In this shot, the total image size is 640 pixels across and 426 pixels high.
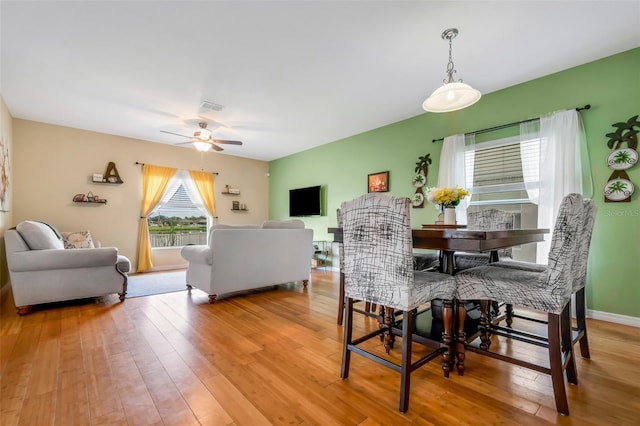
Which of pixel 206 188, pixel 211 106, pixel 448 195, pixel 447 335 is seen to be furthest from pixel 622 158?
pixel 206 188

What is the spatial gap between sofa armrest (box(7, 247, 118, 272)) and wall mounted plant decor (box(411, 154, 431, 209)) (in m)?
3.97

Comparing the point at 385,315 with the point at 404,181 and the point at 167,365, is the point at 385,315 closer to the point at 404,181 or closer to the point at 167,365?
the point at 167,365

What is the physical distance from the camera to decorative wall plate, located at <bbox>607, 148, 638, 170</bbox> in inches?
99.2

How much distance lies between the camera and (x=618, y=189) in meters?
2.59

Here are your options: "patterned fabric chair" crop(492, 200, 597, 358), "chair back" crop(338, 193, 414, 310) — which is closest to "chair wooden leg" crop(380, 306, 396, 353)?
"chair back" crop(338, 193, 414, 310)

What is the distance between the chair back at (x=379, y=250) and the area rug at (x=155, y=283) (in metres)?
3.16

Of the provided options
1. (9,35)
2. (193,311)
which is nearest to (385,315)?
(193,311)

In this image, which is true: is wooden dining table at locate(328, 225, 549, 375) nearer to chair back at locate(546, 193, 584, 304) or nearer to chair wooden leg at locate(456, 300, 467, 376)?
chair wooden leg at locate(456, 300, 467, 376)

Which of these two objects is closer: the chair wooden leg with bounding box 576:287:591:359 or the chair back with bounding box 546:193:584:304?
the chair back with bounding box 546:193:584:304

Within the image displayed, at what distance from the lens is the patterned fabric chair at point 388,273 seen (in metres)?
1.41

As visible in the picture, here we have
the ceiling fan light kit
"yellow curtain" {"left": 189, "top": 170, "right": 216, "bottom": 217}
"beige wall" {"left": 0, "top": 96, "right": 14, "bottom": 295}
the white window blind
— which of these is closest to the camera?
the white window blind

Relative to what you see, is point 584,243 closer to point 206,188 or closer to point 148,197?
point 206,188

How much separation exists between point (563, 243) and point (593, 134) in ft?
7.23

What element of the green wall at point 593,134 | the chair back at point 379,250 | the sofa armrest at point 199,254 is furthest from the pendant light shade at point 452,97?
the sofa armrest at point 199,254
